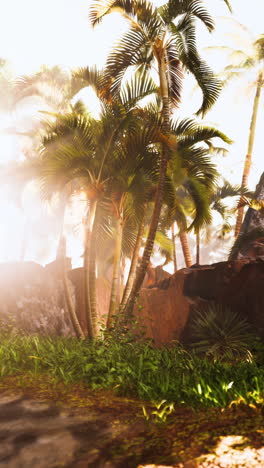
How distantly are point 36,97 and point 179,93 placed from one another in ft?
30.6

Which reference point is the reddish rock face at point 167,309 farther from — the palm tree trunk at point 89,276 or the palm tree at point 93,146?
the palm tree at point 93,146

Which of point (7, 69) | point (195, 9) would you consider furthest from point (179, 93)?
point (7, 69)

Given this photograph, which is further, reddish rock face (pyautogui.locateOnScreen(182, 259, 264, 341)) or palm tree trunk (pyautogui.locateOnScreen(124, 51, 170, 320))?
reddish rock face (pyautogui.locateOnScreen(182, 259, 264, 341))

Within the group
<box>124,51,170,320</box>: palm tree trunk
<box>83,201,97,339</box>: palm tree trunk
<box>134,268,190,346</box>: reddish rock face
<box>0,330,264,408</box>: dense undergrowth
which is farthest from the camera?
<box>134,268,190,346</box>: reddish rock face

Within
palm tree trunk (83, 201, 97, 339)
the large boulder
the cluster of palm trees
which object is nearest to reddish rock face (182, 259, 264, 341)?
the large boulder

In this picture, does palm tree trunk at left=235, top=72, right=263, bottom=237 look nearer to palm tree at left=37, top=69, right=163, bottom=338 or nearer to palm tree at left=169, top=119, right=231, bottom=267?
palm tree at left=169, top=119, right=231, bottom=267

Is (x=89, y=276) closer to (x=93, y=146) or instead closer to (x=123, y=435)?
(x=93, y=146)

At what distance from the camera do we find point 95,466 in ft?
9.88

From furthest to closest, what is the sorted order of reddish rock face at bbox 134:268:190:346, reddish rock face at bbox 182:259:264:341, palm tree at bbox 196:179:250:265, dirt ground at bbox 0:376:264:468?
palm tree at bbox 196:179:250:265 → reddish rock face at bbox 134:268:190:346 → reddish rock face at bbox 182:259:264:341 → dirt ground at bbox 0:376:264:468

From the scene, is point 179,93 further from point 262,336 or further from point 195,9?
point 262,336

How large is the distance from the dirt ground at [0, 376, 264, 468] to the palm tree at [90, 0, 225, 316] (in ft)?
15.4

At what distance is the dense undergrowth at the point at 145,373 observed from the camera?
4258 millimetres

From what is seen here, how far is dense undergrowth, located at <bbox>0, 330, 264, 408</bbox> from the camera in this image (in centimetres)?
426

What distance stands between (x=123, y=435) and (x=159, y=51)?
28.4 ft
